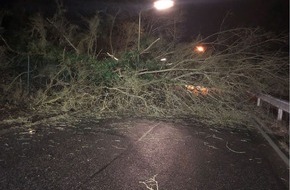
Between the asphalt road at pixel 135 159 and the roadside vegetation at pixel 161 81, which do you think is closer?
the asphalt road at pixel 135 159

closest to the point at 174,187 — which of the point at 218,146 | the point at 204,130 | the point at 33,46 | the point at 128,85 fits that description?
the point at 218,146

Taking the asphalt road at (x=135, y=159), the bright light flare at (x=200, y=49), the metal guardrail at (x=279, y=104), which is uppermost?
the bright light flare at (x=200, y=49)

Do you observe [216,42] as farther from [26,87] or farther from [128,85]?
[26,87]

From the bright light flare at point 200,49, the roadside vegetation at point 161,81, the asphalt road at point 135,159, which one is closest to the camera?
the asphalt road at point 135,159

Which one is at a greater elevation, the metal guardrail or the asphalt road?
the metal guardrail

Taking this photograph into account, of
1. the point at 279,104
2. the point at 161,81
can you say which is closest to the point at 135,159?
the point at 279,104

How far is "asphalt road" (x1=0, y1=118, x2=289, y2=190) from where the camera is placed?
4766mm

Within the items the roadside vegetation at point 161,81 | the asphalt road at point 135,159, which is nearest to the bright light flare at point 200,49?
the roadside vegetation at point 161,81

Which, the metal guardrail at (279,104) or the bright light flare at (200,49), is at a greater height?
the bright light flare at (200,49)

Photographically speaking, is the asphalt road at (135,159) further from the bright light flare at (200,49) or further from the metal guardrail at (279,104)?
Result: the bright light flare at (200,49)

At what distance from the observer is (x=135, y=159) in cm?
590

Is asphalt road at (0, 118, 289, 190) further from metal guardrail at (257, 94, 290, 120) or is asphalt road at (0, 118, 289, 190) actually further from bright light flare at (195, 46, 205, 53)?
bright light flare at (195, 46, 205, 53)

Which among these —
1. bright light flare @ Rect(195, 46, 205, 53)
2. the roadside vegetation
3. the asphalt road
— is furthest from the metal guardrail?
bright light flare @ Rect(195, 46, 205, 53)

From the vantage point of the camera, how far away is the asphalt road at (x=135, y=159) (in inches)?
188
